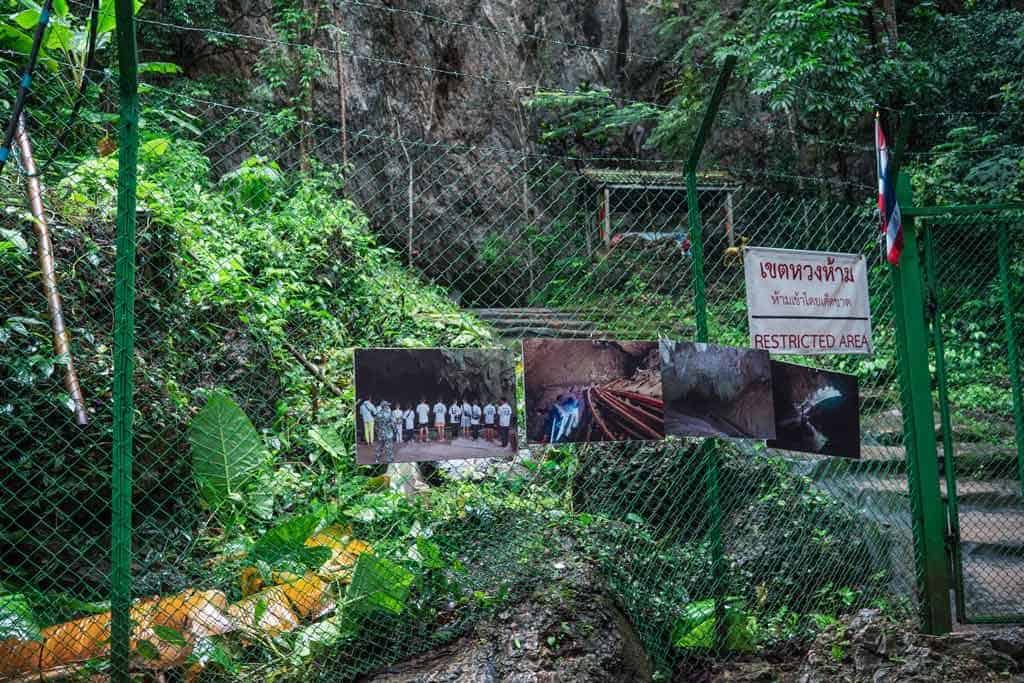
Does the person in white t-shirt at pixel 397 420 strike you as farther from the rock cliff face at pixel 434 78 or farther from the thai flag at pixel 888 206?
the rock cliff face at pixel 434 78

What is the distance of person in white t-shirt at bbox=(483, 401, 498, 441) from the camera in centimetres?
323

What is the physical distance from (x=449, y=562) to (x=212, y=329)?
2.08 m

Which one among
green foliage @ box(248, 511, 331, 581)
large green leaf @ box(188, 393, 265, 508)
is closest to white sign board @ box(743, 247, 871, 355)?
green foliage @ box(248, 511, 331, 581)

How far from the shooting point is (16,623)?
9.47 ft

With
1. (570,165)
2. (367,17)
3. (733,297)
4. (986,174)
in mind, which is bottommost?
(733,297)

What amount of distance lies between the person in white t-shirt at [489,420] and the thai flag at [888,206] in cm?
250

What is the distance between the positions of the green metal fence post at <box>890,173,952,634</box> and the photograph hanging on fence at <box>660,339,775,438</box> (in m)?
0.99

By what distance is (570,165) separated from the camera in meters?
14.6

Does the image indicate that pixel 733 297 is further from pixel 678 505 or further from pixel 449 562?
pixel 449 562

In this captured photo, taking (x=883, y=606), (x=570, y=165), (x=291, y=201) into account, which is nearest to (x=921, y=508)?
(x=883, y=606)

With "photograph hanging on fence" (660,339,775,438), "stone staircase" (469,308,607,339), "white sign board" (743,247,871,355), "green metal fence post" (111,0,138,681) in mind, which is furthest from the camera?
"stone staircase" (469,308,607,339)

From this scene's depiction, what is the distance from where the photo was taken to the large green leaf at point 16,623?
2.87 m

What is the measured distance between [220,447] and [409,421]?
1.22 m

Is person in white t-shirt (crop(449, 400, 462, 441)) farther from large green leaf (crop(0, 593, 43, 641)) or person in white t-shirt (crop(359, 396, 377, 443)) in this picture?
large green leaf (crop(0, 593, 43, 641))
